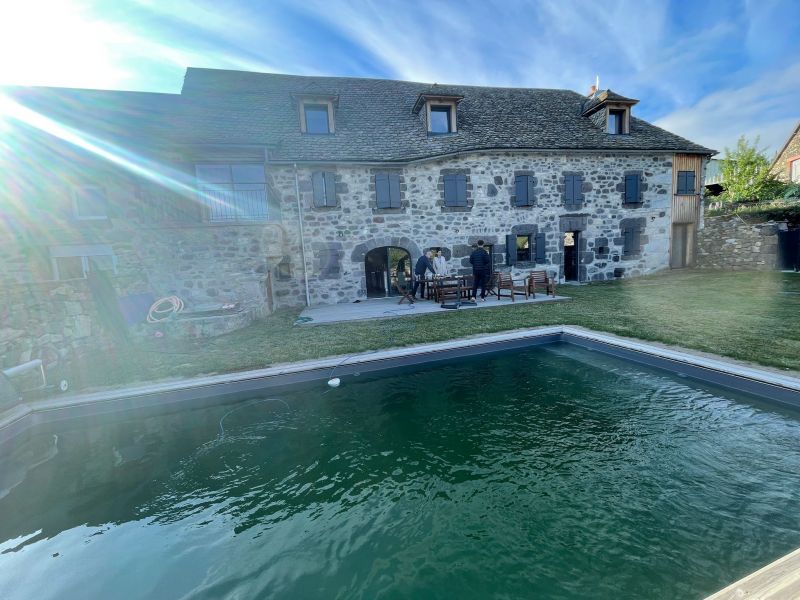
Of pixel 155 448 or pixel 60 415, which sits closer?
pixel 155 448

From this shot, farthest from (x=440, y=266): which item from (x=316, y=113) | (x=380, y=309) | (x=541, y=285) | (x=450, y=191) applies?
(x=316, y=113)

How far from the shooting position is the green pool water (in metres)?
2.51

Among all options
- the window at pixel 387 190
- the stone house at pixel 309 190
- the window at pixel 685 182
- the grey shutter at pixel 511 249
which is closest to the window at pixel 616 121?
the stone house at pixel 309 190

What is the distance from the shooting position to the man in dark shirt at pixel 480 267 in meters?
10.7

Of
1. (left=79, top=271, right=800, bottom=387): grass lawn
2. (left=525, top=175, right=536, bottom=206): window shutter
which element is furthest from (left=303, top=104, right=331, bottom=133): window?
(left=525, top=175, right=536, bottom=206): window shutter

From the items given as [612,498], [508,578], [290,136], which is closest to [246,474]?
[508,578]

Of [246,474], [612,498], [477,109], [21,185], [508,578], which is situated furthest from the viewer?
[477,109]

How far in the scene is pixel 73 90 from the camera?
13289 mm

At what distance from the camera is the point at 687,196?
15.8 metres

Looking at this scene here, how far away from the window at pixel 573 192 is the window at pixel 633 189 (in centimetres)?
227

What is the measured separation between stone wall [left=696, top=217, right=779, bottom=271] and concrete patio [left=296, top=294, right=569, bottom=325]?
34.0 ft

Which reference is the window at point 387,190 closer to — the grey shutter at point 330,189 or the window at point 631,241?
the grey shutter at point 330,189

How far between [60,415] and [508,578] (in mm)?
6011

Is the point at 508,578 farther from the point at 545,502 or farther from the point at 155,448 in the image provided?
the point at 155,448
